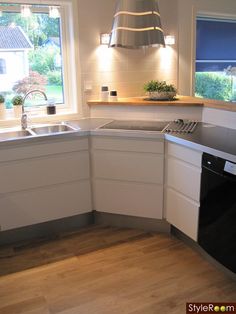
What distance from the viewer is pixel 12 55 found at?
303 cm

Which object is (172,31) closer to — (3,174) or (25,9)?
(25,9)

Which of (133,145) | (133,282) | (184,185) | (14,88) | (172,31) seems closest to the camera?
(133,282)

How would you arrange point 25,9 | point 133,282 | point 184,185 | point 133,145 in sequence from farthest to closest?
point 25,9 → point 133,145 → point 184,185 → point 133,282

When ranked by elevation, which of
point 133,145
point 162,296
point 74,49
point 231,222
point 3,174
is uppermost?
point 74,49

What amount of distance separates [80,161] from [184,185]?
88 cm

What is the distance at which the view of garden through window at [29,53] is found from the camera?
117 inches

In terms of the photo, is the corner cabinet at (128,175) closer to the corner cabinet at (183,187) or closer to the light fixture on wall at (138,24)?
the corner cabinet at (183,187)

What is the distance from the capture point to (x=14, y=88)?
122 inches

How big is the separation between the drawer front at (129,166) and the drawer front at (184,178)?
0.08 meters

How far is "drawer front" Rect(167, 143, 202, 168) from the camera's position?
223 centimetres

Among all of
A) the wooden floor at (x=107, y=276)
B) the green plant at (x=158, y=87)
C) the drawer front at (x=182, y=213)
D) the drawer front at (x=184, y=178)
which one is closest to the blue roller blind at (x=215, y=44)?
the green plant at (x=158, y=87)

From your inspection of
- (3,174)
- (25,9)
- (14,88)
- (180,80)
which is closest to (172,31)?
(180,80)

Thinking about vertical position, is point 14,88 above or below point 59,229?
above

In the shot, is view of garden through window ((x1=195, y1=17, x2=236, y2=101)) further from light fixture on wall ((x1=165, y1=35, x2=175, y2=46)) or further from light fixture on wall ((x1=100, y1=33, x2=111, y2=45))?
light fixture on wall ((x1=100, y1=33, x2=111, y2=45))
